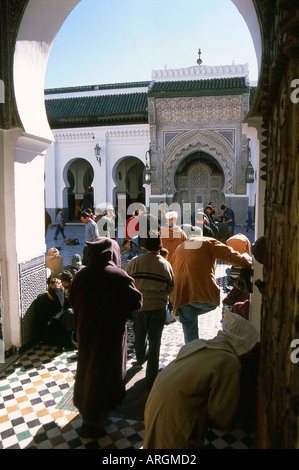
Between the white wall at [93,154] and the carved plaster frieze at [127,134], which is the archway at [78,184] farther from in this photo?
the carved plaster frieze at [127,134]

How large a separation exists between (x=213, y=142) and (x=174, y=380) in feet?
30.1

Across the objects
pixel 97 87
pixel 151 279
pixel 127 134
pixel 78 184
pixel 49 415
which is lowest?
pixel 49 415

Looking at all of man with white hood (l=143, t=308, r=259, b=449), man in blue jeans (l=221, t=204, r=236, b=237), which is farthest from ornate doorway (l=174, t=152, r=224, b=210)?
man with white hood (l=143, t=308, r=259, b=449)

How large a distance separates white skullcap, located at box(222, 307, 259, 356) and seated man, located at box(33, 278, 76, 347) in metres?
1.48

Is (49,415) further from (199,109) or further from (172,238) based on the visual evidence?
(199,109)

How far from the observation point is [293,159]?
0.76 m

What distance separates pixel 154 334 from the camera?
2.26 metres

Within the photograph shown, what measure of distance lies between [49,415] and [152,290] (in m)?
0.85

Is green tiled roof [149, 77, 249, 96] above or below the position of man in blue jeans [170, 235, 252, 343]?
above

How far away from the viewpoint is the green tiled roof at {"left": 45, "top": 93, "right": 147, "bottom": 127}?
10.6 meters

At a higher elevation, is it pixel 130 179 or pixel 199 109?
pixel 199 109

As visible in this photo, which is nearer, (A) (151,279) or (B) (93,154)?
(A) (151,279)

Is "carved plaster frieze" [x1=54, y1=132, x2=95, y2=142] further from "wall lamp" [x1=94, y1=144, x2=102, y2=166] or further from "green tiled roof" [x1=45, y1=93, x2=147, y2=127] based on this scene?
"wall lamp" [x1=94, y1=144, x2=102, y2=166]

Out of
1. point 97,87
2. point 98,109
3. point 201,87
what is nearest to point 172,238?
point 201,87
